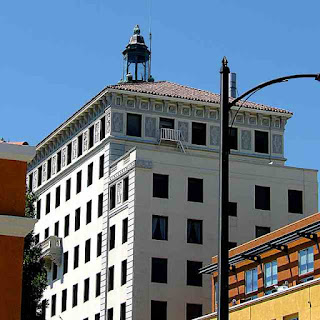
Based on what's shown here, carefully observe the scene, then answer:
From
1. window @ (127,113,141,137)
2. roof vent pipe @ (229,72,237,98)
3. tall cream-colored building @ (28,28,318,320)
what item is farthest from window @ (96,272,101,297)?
roof vent pipe @ (229,72,237,98)

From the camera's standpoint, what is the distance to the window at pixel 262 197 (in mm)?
76250

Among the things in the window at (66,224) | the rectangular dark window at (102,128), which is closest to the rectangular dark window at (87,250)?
the window at (66,224)

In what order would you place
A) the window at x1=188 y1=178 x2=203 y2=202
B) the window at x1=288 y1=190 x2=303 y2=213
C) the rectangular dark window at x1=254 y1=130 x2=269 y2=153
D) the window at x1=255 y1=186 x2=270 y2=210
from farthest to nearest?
A: the rectangular dark window at x1=254 y1=130 x2=269 y2=153 → the window at x1=288 y1=190 x2=303 y2=213 → the window at x1=255 y1=186 x2=270 y2=210 → the window at x1=188 y1=178 x2=203 y2=202

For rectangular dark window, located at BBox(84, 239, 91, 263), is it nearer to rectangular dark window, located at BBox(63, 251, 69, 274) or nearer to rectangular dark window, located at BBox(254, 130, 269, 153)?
rectangular dark window, located at BBox(63, 251, 69, 274)

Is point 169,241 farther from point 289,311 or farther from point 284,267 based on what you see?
point 289,311

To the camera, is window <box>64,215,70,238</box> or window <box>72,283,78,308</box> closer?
window <box>72,283,78,308</box>

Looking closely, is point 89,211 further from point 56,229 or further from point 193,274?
point 193,274

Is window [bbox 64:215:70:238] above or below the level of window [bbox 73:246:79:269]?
above

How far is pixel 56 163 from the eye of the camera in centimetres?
8831

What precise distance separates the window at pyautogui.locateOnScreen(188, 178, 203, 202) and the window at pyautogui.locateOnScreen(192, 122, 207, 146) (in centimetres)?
618

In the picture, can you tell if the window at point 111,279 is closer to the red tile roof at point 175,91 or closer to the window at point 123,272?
the window at point 123,272

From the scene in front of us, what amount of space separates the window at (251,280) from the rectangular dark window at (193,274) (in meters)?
9.88

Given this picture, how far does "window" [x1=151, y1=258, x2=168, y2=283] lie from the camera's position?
72312mm

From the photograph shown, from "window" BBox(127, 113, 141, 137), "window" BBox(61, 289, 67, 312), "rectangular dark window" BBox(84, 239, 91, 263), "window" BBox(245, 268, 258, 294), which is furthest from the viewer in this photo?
"window" BBox(61, 289, 67, 312)
